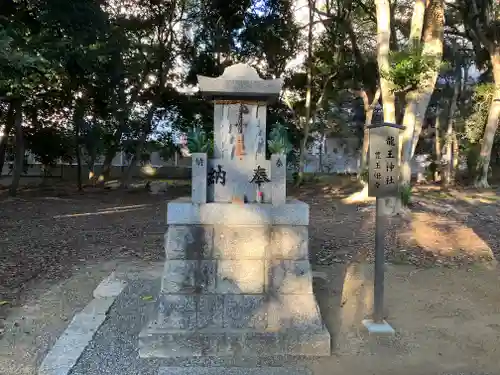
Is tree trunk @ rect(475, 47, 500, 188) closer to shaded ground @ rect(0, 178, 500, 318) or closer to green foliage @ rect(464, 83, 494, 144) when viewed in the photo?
green foliage @ rect(464, 83, 494, 144)

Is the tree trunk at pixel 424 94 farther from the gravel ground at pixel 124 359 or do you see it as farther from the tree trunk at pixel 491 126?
the tree trunk at pixel 491 126

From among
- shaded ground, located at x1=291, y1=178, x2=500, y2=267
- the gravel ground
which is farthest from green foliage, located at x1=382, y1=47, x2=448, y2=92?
the gravel ground

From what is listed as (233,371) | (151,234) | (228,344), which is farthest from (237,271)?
(151,234)

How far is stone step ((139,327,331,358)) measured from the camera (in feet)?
15.9

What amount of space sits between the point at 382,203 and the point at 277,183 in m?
1.28

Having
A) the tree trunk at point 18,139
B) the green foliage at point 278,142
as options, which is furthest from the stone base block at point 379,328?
the tree trunk at point 18,139

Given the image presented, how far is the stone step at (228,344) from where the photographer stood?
486 cm

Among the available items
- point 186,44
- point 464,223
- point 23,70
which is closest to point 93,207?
point 23,70

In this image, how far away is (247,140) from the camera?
5.70 metres

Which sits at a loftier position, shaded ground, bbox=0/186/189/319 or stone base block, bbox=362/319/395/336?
shaded ground, bbox=0/186/189/319

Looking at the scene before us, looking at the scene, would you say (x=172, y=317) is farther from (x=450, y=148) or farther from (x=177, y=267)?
(x=450, y=148)

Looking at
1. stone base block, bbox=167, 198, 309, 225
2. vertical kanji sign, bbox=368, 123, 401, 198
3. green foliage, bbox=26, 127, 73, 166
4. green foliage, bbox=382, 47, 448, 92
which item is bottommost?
stone base block, bbox=167, 198, 309, 225

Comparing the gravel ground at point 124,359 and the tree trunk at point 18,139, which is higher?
the tree trunk at point 18,139

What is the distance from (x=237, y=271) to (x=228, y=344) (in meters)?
0.71
